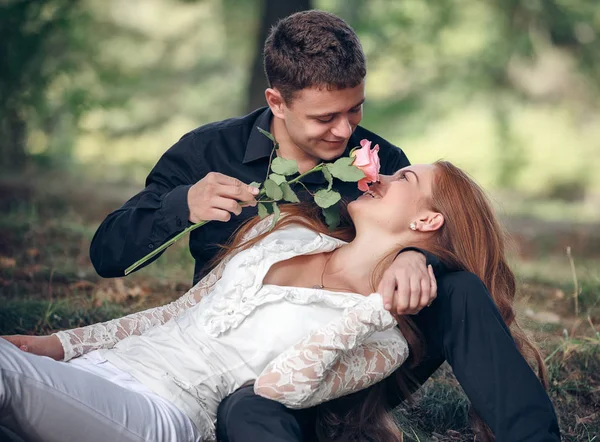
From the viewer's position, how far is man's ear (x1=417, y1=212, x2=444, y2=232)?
11.0 ft

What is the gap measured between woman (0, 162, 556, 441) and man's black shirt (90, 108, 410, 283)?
0.36 meters

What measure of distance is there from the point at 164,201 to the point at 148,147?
9984mm

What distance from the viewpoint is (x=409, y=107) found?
12.5 metres

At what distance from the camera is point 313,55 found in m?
3.81

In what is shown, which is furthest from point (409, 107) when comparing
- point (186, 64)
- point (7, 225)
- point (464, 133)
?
point (7, 225)

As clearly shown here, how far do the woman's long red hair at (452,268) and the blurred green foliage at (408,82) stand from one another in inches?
303

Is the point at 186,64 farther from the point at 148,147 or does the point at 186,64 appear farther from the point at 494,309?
the point at 494,309

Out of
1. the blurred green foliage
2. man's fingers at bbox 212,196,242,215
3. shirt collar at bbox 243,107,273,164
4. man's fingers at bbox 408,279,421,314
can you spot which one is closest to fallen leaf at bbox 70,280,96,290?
shirt collar at bbox 243,107,273,164

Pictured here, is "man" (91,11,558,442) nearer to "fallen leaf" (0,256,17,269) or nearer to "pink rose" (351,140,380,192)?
"pink rose" (351,140,380,192)

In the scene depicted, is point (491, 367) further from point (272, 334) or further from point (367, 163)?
point (367, 163)

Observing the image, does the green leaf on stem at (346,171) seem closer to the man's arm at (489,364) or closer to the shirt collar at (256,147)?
the man's arm at (489,364)

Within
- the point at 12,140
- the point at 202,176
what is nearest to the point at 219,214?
the point at 202,176

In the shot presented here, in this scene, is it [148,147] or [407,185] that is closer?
[407,185]

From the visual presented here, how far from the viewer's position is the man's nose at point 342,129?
3.77 meters
